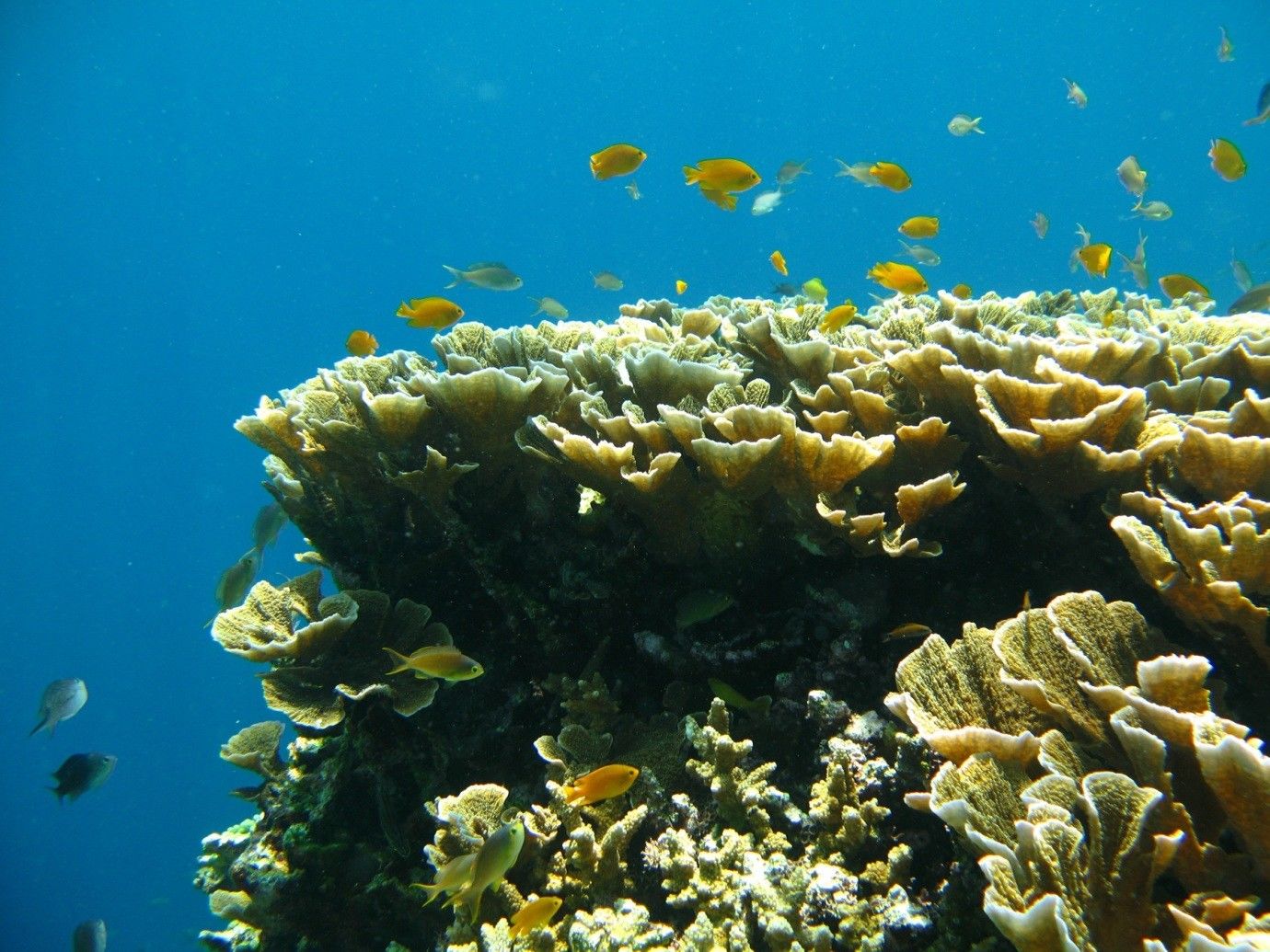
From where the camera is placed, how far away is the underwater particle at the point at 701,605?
2.61 meters

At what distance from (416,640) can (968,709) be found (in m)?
2.24

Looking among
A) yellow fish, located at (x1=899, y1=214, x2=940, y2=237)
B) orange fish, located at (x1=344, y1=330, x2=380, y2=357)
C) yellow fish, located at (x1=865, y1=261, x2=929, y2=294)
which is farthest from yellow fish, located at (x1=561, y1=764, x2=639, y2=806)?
yellow fish, located at (x1=899, y1=214, x2=940, y2=237)

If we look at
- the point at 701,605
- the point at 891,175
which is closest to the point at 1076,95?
the point at 891,175

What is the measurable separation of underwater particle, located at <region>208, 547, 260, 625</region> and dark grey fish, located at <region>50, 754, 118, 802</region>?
75.0 inches

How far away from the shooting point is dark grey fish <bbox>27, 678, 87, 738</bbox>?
258 inches

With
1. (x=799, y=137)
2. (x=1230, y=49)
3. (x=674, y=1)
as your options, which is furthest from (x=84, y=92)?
(x=1230, y=49)

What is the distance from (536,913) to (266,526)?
4.87m

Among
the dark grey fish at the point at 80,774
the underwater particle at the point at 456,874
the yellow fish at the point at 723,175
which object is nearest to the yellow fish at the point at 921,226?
the yellow fish at the point at 723,175

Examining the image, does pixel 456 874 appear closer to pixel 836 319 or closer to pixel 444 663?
pixel 444 663

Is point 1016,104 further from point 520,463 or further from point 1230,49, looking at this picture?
point 520,463

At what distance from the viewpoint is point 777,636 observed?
277cm

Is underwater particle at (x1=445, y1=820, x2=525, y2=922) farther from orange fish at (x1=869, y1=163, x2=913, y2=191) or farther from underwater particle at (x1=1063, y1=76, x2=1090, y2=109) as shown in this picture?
underwater particle at (x1=1063, y1=76, x2=1090, y2=109)

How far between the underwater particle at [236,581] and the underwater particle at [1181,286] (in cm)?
776

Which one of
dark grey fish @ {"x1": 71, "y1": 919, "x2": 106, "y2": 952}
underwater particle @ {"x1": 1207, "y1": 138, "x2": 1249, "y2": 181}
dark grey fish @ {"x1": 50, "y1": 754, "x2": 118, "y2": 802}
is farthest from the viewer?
dark grey fish @ {"x1": 71, "y1": 919, "x2": 106, "y2": 952}
